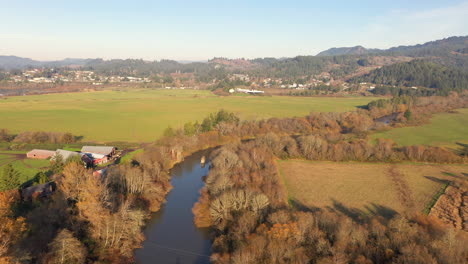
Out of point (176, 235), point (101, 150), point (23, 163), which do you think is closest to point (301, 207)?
point (176, 235)

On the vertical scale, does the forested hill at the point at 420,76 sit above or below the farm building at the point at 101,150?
above

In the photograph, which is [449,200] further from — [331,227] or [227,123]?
[227,123]

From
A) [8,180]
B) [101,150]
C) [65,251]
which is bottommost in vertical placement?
[65,251]

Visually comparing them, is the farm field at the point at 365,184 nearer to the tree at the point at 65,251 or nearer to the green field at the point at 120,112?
the tree at the point at 65,251

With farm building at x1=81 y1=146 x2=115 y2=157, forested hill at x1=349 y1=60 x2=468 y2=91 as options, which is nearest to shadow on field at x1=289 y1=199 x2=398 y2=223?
farm building at x1=81 y1=146 x2=115 y2=157

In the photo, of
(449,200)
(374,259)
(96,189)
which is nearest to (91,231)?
(96,189)

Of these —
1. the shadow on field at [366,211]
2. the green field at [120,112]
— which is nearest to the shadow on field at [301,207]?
the shadow on field at [366,211]

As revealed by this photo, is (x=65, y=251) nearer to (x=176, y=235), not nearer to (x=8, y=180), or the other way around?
(x=176, y=235)
